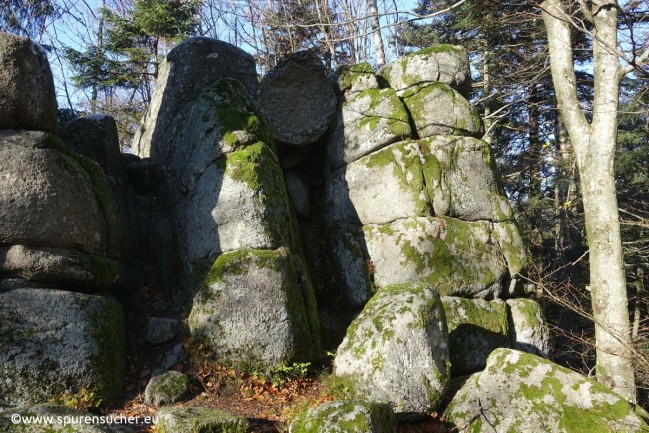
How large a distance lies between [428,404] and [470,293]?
10.8 ft

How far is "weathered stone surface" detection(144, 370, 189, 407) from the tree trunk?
6.22 m

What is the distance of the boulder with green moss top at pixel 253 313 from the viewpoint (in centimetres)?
696

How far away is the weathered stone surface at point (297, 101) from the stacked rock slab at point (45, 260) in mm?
4286

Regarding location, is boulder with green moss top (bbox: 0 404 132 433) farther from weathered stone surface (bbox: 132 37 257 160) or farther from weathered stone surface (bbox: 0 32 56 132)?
weathered stone surface (bbox: 132 37 257 160)

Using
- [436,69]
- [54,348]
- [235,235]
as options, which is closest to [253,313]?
[235,235]

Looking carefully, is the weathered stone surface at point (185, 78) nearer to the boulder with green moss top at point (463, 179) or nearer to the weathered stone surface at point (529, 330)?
the boulder with green moss top at point (463, 179)

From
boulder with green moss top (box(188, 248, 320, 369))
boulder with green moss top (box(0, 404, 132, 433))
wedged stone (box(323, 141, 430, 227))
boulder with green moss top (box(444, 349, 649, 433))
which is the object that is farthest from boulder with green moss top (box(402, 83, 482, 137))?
boulder with green moss top (box(0, 404, 132, 433))

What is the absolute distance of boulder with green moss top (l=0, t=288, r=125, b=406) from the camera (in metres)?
5.46

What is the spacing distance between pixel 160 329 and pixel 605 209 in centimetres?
739

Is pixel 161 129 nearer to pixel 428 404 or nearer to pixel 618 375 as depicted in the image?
pixel 428 404

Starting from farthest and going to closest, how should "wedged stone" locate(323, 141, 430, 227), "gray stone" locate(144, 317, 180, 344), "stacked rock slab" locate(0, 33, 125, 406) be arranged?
"wedged stone" locate(323, 141, 430, 227), "gray stone" locate(144, 317, 180, 344), "stacked rock slab" locate(0, 33, 125, 406)

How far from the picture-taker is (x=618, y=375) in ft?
25.6

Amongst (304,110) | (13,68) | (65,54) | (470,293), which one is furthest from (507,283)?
(65,54)

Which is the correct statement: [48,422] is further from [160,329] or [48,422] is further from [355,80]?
[355,80]
